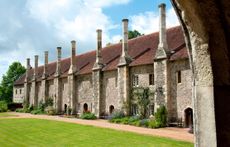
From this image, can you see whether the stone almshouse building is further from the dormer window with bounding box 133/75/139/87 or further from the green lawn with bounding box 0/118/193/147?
the green lawn with bounding box 0/118/193/147

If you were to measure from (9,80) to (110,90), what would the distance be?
47.0 meters

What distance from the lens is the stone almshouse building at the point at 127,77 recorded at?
22.6 metres

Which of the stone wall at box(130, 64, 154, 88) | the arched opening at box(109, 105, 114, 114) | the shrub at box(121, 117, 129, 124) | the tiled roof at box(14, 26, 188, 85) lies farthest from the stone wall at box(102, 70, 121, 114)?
the stone wall at box(130, 64, 154, 88)

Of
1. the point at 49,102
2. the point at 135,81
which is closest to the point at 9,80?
the point at 49,102

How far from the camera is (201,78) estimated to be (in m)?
3.53

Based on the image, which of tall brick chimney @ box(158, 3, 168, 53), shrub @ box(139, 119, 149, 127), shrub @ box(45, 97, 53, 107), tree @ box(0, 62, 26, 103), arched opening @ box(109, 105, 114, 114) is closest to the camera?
shrub @ box(139, 119, 149, 127)

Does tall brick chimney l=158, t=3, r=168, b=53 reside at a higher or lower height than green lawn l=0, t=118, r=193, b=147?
higher

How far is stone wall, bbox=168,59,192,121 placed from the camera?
2167cm

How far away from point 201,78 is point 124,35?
25679mm

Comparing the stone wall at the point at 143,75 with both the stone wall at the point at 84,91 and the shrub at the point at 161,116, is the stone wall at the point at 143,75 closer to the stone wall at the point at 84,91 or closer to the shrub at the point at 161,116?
the shrub at the point at 161,116

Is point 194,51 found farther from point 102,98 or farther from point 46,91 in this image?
point 46,91

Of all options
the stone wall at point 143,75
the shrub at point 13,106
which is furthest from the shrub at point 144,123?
Answer: the shrub at point 13,106

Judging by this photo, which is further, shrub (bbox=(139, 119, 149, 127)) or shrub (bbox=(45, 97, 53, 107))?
shrub (bbox=(45, 97, 53, 107))

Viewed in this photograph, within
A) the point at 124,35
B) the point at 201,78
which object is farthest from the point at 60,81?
the point at 201,78
